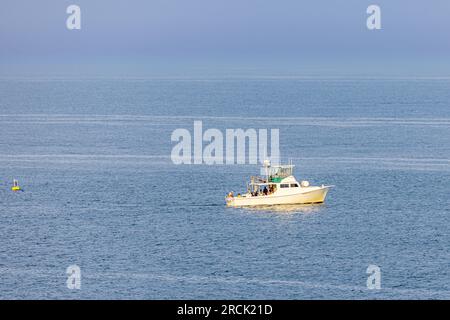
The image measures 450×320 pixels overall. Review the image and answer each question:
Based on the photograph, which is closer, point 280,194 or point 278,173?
point 280,194

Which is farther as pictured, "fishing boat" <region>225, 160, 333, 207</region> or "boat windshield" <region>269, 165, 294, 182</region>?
"boat windshield" <region>269, 165, 294, 182</region>

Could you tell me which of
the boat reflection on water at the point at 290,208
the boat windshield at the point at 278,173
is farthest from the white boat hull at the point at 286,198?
the boat windshield at the point at 278,173

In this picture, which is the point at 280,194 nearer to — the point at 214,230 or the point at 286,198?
the point at 286,198

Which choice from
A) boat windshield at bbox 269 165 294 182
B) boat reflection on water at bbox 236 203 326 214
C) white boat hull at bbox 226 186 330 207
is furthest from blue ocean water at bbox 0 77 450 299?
boat windshield at bbox 269 165 294 182

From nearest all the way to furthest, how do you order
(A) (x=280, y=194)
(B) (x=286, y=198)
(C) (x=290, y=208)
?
1. (C) (x=290, y=208)
2. (A) (x=280, y=194)
3. (B) (x=286, y=198)

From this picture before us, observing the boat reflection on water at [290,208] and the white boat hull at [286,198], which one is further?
the white boat hull at [286,198]

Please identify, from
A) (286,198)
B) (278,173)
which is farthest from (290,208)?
(278,173)

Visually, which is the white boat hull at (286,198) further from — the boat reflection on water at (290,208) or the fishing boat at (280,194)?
the boat reflection on water at (290,208)

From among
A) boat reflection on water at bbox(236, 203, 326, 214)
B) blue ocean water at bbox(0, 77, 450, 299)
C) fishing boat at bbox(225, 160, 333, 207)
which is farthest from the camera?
fishing boat at bbox(225, 160, 333, 207)

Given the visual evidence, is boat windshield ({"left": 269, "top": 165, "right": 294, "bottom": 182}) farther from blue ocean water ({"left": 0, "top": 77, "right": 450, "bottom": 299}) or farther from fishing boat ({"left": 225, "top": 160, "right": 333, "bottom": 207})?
blue ocean water ({"left": 0, "top": 77, "right": 450, "bottom": 299})

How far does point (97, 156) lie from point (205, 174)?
27303mm

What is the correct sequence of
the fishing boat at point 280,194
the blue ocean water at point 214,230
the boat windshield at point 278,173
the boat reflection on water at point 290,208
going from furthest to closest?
the boat windshield at point 278,173 < the fishing boat at point 280,194 < the boat reflection on water at point 290,208 < the blue ocean water at point 214,230

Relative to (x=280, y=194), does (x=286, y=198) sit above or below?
below
